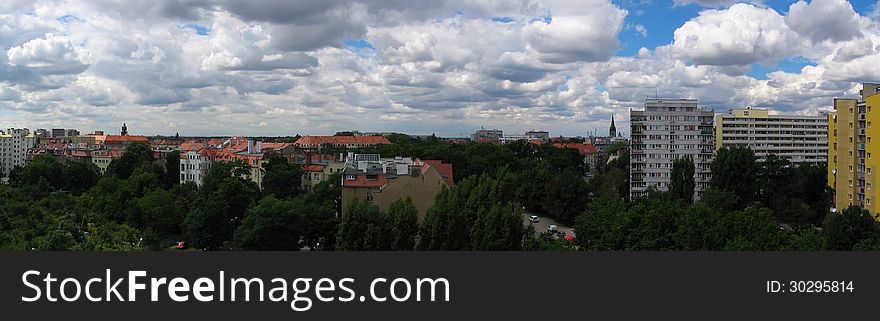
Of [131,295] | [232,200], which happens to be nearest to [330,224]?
[232,200]

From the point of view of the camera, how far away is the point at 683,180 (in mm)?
40844

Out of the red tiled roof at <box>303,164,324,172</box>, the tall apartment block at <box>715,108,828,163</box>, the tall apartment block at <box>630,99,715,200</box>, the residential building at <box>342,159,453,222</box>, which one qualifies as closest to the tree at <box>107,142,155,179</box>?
the red tiled roof at <box>303,164,324,172</box>

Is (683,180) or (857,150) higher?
(857,150)

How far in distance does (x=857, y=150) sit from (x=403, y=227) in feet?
80.4

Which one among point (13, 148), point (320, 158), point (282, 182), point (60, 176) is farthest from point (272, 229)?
point (13, 148)

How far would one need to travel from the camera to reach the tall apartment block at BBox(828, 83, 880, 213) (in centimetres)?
3244

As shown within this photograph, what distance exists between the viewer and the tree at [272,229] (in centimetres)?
2431

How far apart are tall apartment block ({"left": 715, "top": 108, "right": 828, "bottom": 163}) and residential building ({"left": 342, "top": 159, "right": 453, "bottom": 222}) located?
34.6 m

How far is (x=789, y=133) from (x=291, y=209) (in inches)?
1984

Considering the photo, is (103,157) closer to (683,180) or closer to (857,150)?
(683,180)

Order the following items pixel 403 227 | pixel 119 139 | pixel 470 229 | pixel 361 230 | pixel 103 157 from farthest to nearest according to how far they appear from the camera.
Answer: pixel 119 139, pixel 103 157, pixel 470 229, pixel 403 227, pixel 361 230

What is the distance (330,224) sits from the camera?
24.9m

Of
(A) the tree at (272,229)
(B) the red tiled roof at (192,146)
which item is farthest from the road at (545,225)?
(B) the red tiled roof at (192,146)

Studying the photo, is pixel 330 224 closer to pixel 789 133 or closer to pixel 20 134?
pixel 789 133
